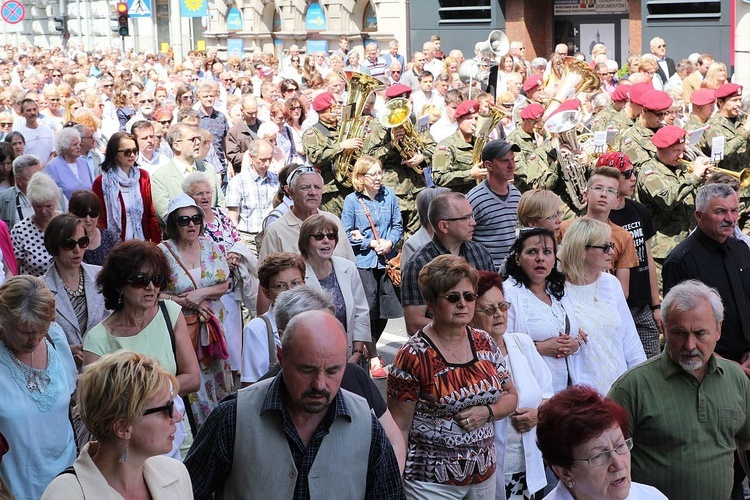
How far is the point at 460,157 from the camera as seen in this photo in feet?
35.5

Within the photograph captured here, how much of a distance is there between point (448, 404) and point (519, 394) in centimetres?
56

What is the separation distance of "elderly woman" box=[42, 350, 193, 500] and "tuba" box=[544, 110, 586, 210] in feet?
20.4

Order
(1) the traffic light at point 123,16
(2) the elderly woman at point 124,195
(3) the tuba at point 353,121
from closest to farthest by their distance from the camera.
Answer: (2) the elderly woman at point 124,195, (3) the tuba at point 353,121, (1) the traffic light at point 123,16

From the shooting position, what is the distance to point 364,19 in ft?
126

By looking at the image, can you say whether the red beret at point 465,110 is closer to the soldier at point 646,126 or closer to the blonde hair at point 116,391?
the soldier at point 646,126

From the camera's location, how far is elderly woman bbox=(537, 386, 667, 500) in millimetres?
3881

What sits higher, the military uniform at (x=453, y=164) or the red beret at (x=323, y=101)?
the red beret at (x=323, y=101)

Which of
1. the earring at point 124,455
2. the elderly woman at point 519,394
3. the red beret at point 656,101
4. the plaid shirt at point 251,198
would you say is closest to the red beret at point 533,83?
the red beret at point 656,101

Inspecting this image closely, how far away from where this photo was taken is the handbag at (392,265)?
8953 millimetres

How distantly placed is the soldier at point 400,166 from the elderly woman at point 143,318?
523cm

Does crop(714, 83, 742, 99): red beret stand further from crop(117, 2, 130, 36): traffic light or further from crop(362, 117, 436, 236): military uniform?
crop(117, 2, 130, 36): traffic light

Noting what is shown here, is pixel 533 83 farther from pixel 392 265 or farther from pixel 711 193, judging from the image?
pixel 711 193

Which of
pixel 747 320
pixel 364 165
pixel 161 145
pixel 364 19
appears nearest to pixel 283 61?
pixel 364 19

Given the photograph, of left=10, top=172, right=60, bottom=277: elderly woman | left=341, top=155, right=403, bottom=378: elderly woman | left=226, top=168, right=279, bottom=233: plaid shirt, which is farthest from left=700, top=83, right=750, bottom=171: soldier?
left=10, top=172, right=60, bottom=277: elderly woman
